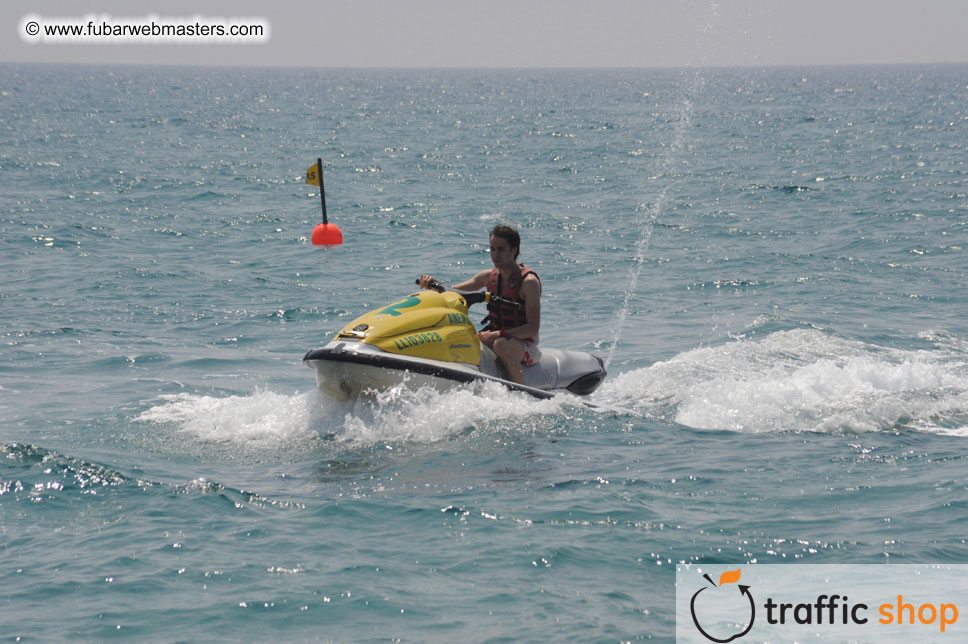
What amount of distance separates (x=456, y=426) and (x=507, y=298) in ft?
4.39

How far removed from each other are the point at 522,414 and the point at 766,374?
2.97 metres

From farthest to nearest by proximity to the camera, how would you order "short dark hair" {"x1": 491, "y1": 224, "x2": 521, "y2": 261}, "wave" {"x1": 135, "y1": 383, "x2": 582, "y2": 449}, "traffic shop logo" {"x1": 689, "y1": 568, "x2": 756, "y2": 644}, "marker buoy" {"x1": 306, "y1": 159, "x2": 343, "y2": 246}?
"marker buoy" {"x1": 306, "y1": 159, "x2": 343, "y2": 246} < "short dark hair" {"x1": 491, "y1": 224, "x2": 521, "y2": 261} < "wave" {"x1": 135, "y1": 383, "x2": 582, "y2": 449} < "traffic shop logo" {"x1": 689, "y1": 568, "x2": 756, "y2": 644}

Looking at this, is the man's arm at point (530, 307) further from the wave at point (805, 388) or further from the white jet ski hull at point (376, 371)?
the wave at point (805, 388)

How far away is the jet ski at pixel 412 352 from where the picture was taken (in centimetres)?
752

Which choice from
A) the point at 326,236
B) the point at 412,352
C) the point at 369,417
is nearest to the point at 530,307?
the point at 412,352

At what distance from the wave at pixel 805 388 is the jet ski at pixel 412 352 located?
54.1 inches

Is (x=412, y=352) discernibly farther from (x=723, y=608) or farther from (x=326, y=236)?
(x=326, y=236)

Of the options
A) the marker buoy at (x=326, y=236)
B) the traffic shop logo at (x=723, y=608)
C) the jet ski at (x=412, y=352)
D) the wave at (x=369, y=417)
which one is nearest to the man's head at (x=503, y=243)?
the jet ski at (x=412, y=352)

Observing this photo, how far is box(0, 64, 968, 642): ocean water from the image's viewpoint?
521cm

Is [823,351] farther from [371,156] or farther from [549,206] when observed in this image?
[371,156]

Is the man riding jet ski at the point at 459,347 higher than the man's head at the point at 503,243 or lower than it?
lower

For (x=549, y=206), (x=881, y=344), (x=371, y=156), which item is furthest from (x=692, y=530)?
(x=371, y=156)

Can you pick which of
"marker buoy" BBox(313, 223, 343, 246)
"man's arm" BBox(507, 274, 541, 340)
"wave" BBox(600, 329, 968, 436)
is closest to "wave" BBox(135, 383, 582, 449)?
"man's arm" BBox(507, 274, 541, 340)

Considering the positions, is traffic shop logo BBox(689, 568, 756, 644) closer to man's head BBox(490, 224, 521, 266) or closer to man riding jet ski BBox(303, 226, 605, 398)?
man riding jet ski BBox(303, 226, 605, 398)
